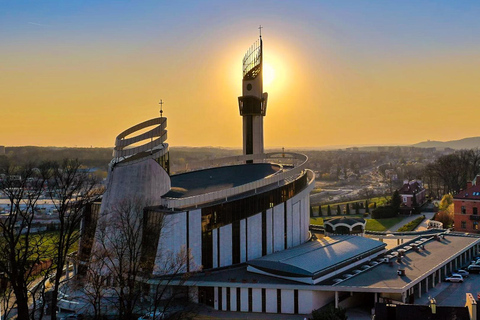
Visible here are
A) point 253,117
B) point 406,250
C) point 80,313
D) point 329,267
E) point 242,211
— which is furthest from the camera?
point 253,117

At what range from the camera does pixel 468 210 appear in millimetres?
63875

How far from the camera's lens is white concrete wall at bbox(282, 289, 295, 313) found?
3369 cm

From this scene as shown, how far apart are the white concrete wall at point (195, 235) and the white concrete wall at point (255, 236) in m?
4.70

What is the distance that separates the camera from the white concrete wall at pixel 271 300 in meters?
33.9

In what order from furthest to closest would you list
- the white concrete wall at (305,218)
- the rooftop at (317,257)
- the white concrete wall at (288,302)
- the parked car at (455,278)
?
1. the white concrete wall at (305,218)
2. the parked car at (455,278)
3. the rooftop at (317,257)
4. the white concrete wall at (288,302)

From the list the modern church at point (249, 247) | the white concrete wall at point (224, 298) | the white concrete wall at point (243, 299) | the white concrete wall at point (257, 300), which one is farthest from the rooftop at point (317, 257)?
the white concrete wall at point (224, 298)

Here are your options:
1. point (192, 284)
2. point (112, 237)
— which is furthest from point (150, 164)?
point (192, 284)

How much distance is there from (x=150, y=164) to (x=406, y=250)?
2533 centimetres

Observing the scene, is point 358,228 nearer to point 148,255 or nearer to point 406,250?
point 406,250

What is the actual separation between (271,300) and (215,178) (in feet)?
58.0

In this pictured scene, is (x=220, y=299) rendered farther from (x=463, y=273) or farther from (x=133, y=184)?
(x=463, y=273)

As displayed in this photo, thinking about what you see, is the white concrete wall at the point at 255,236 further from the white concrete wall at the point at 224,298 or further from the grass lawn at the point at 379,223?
the grass lawn at the point at 379,223

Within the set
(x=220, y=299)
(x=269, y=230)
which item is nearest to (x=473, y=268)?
(x=269, y=230)

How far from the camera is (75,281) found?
1462 inches
